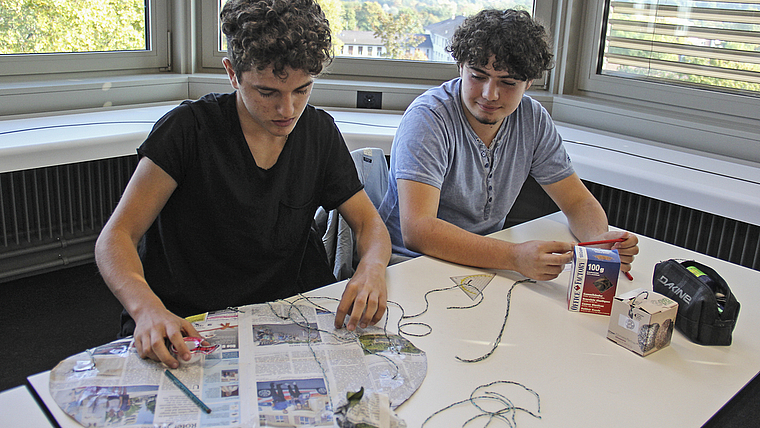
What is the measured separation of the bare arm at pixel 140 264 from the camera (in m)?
0.90

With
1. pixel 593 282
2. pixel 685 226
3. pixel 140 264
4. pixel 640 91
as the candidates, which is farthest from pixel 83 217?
pixel 640 91

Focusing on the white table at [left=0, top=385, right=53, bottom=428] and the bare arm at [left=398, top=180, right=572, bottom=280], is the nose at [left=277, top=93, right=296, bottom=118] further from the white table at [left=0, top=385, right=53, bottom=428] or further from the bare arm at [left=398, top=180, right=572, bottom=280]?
the white table at [left=0, top=385, right=53, bottom=428]

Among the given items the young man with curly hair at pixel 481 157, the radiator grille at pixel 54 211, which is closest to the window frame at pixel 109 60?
the radiator grille at pixel 54 211

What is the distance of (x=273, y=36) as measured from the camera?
112 centimetres

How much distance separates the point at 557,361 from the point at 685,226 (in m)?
1.46

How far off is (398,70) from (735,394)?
7.57 ft

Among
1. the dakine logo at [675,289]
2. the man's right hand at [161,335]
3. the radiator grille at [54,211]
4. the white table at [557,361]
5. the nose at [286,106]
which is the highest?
the nose at [286,106]

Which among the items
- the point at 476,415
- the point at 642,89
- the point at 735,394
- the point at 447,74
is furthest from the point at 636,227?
the point at 476,415

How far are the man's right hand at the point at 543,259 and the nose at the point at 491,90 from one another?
0.42 m

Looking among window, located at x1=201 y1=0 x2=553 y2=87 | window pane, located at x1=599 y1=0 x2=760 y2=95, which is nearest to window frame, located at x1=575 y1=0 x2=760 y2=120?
window pane, located at x1=599 y1=0 x2=760 y2=95

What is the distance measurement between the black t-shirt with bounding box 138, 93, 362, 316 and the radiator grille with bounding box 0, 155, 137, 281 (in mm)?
1285

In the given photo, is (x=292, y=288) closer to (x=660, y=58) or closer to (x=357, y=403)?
(x=357, y=403)

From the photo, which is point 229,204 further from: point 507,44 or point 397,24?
point 397,24

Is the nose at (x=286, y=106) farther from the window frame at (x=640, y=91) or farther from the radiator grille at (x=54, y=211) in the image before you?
the window frame at (x=640, y=91)
